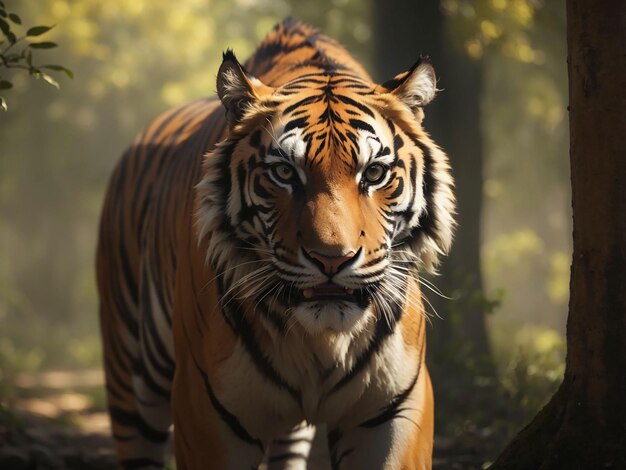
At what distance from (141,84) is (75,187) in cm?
373

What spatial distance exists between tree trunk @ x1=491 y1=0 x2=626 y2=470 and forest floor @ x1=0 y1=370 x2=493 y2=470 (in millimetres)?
1859

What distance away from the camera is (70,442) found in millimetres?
8039

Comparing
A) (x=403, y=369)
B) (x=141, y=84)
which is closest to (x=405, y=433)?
(x=403, y=369)

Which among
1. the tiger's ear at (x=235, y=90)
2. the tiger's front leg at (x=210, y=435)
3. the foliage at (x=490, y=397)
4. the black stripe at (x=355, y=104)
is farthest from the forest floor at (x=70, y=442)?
the tiger's ear at (x=235, y=90)

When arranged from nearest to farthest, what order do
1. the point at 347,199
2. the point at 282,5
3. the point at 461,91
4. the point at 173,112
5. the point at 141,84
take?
the point at 347,199 < the point at 173,112 < the point at 461,91 < the point at 282,5 < the point at 141,84

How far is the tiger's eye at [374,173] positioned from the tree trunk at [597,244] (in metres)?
0.87

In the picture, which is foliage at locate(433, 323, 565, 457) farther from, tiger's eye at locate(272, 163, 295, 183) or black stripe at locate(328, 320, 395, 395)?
tiger's eye at locate(272, 163, 295, 183)

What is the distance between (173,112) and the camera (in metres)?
6.16

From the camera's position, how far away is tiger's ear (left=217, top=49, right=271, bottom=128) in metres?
3.84

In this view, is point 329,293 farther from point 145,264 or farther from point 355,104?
point 145,264

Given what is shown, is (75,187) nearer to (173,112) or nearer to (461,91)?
(461,91)

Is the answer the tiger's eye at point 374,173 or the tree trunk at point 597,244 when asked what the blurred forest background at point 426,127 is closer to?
the tiger's eye at point 374,173

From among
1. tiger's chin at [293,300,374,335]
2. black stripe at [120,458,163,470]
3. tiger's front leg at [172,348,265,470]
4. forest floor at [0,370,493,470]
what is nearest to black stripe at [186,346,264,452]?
tiger's front leg at [172,348,265,470]

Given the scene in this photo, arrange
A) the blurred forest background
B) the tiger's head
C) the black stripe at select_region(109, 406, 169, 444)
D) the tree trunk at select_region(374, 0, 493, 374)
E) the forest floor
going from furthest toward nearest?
the tree trunk at select_region(374, 0, 493, 374) < the blurred forest background < the forest floor < the black stripe at select_region(109, 406, 169, 444) < the tiger's head
